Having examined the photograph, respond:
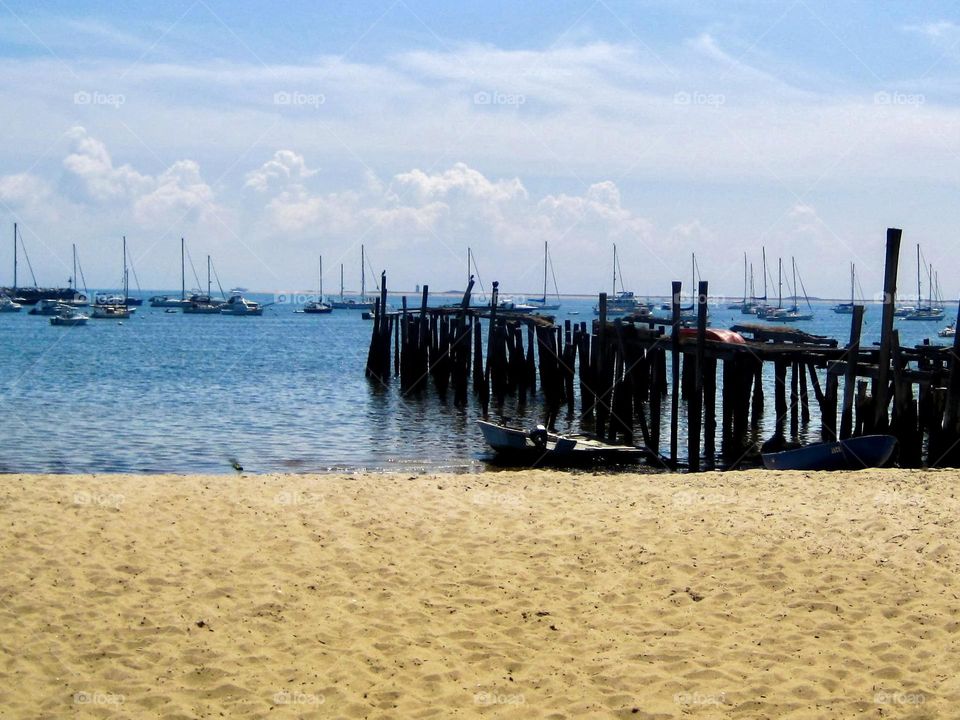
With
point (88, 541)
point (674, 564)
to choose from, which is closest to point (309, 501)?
point (88, 541)

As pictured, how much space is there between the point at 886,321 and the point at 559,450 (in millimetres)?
6346

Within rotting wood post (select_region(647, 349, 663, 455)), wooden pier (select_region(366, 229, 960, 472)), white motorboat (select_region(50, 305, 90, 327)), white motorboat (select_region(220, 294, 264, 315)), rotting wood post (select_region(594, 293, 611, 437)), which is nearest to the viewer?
wooden pier (select_region(366, 229, 960, 472))

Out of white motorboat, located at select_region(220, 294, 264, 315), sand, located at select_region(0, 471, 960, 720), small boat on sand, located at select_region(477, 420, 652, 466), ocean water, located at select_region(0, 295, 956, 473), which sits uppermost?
white motorboat, located at select_region(220, 294, 264, 315)

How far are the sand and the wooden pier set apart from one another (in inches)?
228

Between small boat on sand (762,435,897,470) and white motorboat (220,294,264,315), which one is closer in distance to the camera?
small boat on sand (762,435,897,470)

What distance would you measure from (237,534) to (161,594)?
5.75 ft

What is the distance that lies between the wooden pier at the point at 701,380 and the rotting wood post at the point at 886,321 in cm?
2

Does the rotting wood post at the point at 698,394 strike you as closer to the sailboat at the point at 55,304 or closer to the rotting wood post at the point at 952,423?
the rotting wood post at the point at 952,423

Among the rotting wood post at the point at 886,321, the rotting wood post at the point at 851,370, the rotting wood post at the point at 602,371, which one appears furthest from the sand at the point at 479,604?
the rotting wood post at the point at 602,371

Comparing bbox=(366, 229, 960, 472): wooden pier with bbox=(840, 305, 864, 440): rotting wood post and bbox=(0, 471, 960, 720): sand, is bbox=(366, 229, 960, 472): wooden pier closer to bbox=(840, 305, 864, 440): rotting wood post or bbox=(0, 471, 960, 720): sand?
bbox=(840, 305, 864, 440): rotting wood post

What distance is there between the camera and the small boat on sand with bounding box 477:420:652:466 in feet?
63.2

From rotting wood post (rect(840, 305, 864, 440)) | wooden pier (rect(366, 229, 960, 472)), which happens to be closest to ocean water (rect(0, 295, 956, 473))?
wooden pier (rect(366, 229, 960, 472))

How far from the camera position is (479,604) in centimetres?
875

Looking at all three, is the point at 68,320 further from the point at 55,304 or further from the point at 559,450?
the point at 559,450
